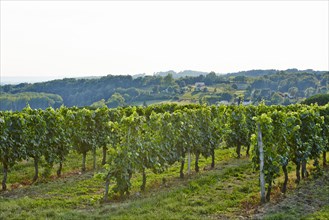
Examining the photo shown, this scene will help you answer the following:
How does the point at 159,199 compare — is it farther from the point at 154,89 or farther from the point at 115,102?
the point at 154,89

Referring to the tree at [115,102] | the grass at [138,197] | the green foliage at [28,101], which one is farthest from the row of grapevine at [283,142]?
the green foliage at [28,101]

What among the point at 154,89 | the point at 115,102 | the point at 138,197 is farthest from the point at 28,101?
the point at 138,197

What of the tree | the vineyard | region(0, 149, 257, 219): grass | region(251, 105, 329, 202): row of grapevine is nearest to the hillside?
the tree

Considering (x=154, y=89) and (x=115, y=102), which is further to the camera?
(x=154, y=89)

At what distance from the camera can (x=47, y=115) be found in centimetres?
1717

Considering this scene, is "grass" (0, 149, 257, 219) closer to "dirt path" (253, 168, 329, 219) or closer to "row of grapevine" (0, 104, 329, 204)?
"row of grapevine" (0, 104, 329, 204)

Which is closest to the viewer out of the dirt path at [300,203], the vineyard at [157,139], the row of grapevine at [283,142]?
the dirt path at [300,203]

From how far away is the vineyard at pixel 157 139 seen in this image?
13.0 m

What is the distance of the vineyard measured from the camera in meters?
13.0

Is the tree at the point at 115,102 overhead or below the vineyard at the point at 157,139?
below

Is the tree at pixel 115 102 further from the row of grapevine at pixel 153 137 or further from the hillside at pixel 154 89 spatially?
the row of grapevine at pixel 153 137

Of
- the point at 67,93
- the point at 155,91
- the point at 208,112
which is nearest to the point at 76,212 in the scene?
the point at 208,112

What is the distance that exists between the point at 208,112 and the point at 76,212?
9.75 metres

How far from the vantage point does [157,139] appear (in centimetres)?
1502
